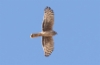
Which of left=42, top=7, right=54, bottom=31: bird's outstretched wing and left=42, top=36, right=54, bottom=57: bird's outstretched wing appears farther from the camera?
left=42, top=36, right=54, bottom=57: bird's outstretched wing

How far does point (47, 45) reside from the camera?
171 ft

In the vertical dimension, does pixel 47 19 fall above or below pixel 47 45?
above

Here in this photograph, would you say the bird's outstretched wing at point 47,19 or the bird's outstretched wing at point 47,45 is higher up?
the bird's outstretched wing at point 47,19

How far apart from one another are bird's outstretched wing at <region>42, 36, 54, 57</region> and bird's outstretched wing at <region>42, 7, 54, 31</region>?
0.78 meters

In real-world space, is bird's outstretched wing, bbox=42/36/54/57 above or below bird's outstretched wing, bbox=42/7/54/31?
below

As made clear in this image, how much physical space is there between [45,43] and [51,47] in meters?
0.54

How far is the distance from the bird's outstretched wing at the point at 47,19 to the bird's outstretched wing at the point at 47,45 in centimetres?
78

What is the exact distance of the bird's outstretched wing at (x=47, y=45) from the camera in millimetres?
51969

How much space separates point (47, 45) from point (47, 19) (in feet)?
5.69

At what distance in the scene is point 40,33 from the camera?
169ft

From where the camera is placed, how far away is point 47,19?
51.4 m

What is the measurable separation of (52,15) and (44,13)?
0.50 m

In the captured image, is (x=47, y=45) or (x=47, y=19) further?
(x=47, y=45)

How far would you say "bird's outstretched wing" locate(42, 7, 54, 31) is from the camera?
51.4 meters
